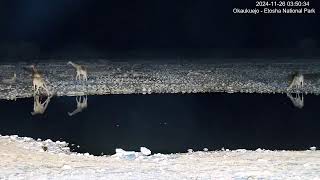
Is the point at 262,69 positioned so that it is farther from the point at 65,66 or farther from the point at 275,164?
the point at 275,164

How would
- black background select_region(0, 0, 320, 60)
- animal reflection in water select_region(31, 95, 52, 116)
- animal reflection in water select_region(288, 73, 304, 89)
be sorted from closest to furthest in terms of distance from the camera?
animal reflection in water select_region(31, 95, 52, 116) < animal reflection in water select_region(288, 73, 304, 89) < black background select_region(0, 0, 320, 60)

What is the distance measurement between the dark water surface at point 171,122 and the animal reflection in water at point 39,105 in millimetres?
102

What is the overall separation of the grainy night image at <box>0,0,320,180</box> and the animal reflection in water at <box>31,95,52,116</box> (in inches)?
2.0

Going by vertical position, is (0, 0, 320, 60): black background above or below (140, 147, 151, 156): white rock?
above

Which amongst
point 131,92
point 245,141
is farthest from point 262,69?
point 245,141

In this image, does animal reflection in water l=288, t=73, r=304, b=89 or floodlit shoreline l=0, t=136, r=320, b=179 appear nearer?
floodlit shoreline l=0, t=136, r=320, b=179

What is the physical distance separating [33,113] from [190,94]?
12.3ft

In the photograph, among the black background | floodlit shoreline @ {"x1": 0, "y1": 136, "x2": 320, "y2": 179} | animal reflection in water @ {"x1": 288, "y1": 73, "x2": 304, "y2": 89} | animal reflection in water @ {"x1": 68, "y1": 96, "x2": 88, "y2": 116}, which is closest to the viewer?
floodlit shoreline @ {"x1": 0, "y1": 136, "x2": 320, "y2": 179}

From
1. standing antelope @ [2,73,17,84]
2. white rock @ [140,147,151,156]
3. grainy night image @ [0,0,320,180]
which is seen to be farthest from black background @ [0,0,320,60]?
white rock @ [140,147,151,156]

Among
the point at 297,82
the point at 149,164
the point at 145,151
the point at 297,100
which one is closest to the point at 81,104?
the point at 145,151

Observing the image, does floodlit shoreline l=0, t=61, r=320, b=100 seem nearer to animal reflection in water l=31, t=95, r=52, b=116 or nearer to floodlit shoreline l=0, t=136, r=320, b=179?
animal reflection in water l=31, t=95, r=52, b=116

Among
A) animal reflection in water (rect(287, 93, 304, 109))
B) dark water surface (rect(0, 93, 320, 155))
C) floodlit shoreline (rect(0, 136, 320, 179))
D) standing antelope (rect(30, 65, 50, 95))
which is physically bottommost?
floodlit shoreline (rect(0, 136, 320, 179))

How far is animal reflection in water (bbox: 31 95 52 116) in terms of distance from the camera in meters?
12.1

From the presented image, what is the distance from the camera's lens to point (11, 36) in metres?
21.1
